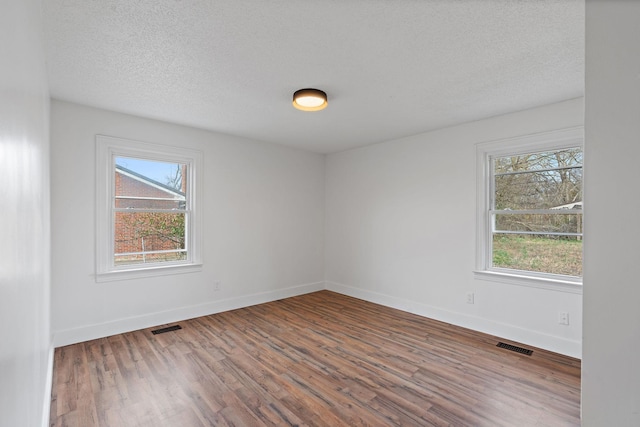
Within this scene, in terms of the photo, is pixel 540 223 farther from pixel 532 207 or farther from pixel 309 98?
pixel 309 98

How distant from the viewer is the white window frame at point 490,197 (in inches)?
121

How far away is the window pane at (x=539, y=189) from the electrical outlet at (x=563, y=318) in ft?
3.58

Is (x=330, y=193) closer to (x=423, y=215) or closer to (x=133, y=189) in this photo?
(x=423, y=215)

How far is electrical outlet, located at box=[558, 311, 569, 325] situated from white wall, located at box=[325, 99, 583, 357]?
4cm

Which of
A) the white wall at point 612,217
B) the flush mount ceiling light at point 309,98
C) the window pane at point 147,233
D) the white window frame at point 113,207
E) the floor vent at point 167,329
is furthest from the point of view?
the window pane at point 147,233

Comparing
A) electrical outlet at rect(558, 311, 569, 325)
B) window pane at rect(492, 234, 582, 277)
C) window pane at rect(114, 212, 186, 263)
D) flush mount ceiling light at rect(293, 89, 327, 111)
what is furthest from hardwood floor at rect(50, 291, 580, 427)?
flush mount ceiling light at rect(293, 89, 327, 111)

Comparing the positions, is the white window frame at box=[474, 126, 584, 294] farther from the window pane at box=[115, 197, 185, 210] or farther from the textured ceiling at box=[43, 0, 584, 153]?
the window pane at box=[115, 197, 185, 210]

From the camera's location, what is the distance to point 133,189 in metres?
3.69

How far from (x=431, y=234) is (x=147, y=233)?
12.0 ft

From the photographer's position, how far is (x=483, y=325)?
3.60 meters

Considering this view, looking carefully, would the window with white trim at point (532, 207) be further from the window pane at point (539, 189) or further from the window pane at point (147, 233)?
the window pane at point (147, 233)

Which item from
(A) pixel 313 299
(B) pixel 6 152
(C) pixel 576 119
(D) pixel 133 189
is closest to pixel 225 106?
(D) pixel 133 189

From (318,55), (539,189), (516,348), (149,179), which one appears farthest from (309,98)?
(516,348)

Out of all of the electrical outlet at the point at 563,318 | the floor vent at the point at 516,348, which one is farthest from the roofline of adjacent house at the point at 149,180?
the electrical outlet at the point at 563,318
